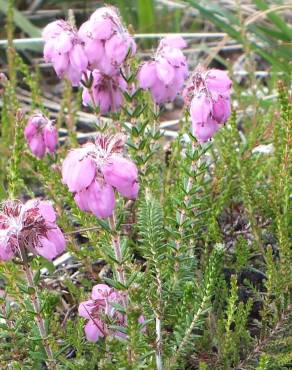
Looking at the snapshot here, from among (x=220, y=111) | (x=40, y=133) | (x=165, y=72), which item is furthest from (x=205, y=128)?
(x=40, y=133)

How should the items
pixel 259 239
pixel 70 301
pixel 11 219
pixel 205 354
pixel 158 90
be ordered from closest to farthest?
1. pixel 11 219
2. pixel 158 90
3. pixel 205 354
4. pixel 259 239
5. pixel 70 301

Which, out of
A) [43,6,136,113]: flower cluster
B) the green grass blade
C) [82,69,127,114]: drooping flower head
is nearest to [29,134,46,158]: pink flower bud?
[82,69,127,114]: drooping flower head

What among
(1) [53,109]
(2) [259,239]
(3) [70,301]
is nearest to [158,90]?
(2) [259,239]

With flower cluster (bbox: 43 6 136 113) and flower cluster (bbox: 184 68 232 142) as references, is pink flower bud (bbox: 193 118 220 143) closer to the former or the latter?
flower cluster (bbox: 184 68 232 142)

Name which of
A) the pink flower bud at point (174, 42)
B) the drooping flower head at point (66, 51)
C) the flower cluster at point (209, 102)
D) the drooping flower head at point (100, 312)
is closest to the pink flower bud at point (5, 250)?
the drooping flower head at point (100, 312)

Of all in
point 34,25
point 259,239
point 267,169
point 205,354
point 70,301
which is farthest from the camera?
point 34,25

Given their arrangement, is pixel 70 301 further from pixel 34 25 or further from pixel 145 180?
pixel 34 25

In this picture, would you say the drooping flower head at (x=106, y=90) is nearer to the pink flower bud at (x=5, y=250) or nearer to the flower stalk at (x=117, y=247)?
the flower stalk at (x=117, y=247)
